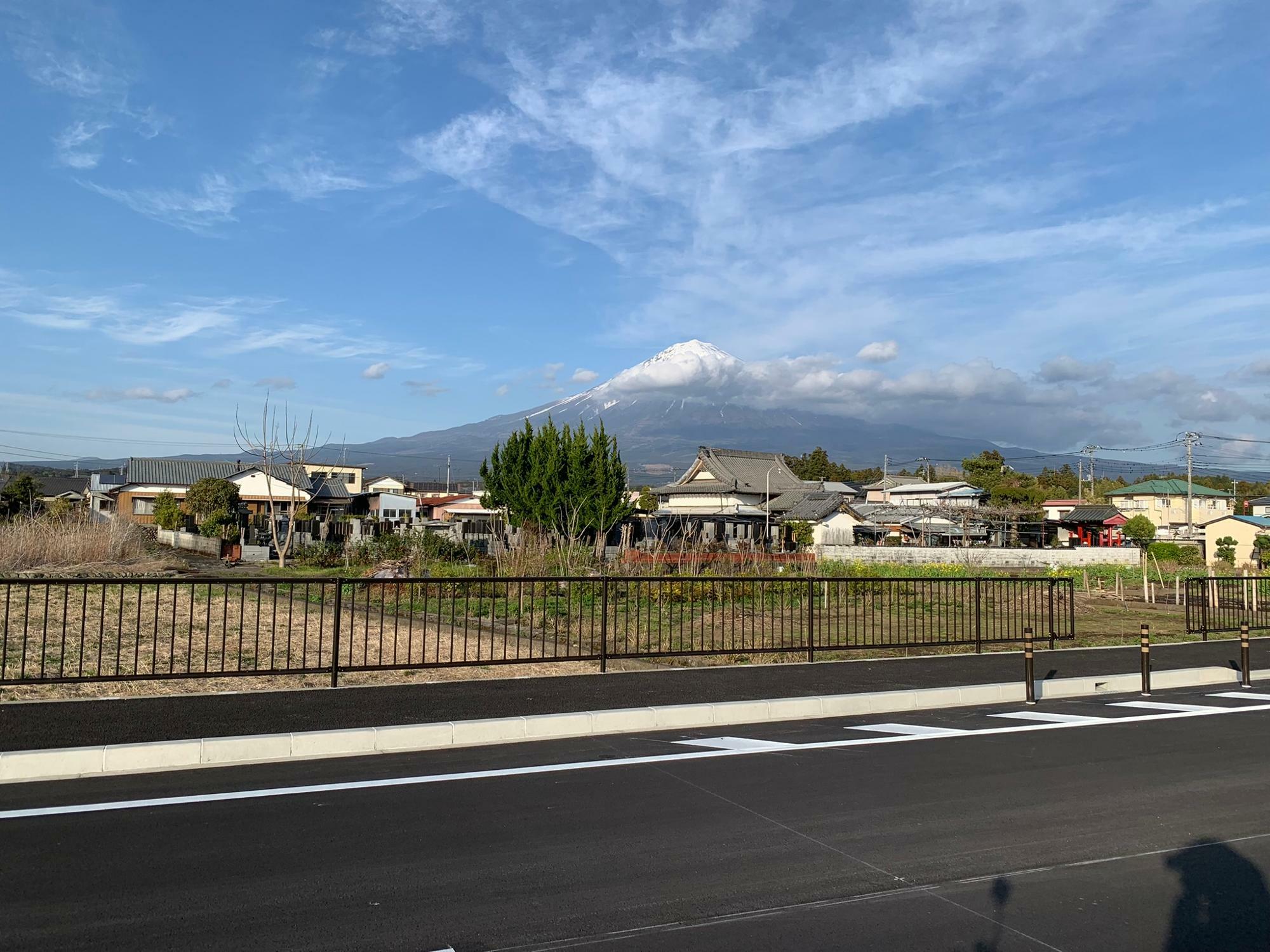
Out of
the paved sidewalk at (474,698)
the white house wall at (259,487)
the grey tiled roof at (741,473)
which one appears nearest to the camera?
the paved sidewalk at (474,698)

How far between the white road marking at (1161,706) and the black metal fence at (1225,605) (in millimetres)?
6216

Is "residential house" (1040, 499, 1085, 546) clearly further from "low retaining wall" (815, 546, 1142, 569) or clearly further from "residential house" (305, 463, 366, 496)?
"residential house" (305, 463, 366, 496)

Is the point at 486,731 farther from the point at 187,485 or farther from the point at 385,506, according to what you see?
the point at 187,485

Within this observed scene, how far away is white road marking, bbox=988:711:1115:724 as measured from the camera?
9672mm

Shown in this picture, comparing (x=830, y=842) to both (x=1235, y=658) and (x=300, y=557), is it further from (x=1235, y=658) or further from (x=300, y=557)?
(x=300, y=557)

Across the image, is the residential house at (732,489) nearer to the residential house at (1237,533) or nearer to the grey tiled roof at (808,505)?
the grey tiled roof at (808,505)

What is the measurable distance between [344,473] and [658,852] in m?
78.0

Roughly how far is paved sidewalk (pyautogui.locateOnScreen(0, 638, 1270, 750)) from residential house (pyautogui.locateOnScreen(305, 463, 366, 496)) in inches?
2274

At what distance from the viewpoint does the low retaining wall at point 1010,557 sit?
117 feet

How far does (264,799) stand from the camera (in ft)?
20.7

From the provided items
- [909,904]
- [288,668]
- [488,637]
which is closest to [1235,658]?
[488,637]

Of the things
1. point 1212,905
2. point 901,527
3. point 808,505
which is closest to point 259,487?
point 808,505

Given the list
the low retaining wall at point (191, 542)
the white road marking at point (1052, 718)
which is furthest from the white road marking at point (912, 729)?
the low retaining wall at point (191, 542)

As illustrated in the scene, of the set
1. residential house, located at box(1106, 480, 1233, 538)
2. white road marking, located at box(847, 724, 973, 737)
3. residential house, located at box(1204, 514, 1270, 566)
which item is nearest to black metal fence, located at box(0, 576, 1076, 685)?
white road marking, located at box(847, 724, 973, 737)
